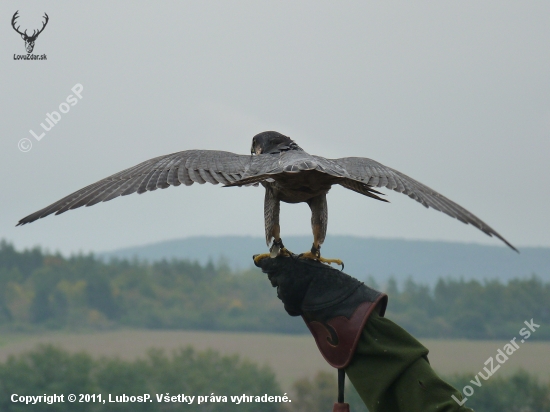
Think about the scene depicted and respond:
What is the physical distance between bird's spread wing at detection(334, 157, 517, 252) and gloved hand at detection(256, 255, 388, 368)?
0.75 m

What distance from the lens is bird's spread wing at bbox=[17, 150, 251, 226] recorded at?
11.1ft

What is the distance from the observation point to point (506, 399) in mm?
26359

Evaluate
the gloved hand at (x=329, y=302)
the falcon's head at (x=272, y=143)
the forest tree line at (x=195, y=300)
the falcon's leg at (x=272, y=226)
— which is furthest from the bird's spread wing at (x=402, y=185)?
the forest tree line at (x=195, y=300)

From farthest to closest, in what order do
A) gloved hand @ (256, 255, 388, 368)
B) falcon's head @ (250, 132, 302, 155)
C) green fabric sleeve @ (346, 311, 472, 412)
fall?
falcon's head @ (250, 132, 302, 155) < gloved hand @ (256, 255, 388, 368) < green fabric sleeve @ (346, 311, 472, 412)

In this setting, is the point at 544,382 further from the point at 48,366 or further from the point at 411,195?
the point at 411,195

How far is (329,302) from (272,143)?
1.45 meters

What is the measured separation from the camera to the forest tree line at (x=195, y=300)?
30344 mm

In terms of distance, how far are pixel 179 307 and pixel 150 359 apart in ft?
18.4

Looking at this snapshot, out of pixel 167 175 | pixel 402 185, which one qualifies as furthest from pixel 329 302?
pixel 167 175

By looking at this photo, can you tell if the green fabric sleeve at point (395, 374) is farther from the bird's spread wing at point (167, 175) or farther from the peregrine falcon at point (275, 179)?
the bird's spread wing at point (167, 175)

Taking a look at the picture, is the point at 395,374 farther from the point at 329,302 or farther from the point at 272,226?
the point at 272,226

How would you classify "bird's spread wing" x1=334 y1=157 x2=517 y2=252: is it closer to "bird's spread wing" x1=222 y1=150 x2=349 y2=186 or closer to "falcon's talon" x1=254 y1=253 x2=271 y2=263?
"bird's spread wing" x1=222 y1=150 x2=349 y2=186

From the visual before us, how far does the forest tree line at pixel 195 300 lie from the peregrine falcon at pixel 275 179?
83.0ft

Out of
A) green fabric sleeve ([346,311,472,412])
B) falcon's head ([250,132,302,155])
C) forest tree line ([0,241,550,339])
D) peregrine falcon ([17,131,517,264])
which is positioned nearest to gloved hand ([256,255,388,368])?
green fabric sleeve ([346,311,472,412])
